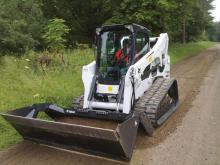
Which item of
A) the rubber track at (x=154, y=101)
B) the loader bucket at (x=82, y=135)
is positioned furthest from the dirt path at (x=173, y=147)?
the rubber track at (x=154, y=101)

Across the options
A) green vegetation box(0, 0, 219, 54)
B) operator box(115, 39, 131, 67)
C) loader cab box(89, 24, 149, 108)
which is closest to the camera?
loader cab box(89, 24, 149, 108)

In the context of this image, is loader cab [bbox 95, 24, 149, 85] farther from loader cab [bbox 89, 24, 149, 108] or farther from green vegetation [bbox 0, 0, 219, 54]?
green vegetation [bbox 0, 0, 219, 54]

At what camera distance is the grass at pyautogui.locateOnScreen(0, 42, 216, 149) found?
954cm

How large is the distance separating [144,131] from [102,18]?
24689 millimetres

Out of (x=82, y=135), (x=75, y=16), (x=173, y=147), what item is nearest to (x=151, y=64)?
(x=173, y=147)

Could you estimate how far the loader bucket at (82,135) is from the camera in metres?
5.96

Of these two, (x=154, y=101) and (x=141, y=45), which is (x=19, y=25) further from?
(x=154, y=101)

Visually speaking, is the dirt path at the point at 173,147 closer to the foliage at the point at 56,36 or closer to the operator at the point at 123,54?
the operator at the point at 123,54

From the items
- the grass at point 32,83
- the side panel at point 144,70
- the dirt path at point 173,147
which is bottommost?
the dirt path at point 173,147

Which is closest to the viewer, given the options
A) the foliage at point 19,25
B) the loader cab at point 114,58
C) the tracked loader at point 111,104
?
the tracked loader at point 111,104

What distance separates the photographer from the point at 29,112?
7457mm

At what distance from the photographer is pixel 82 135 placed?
20.3 ft

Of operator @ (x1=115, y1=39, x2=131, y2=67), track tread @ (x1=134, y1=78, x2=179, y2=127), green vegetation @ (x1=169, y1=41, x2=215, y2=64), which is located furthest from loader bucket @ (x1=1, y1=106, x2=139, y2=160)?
green vegetation @ (x1=169, y1=41, x2=215, y2=64)

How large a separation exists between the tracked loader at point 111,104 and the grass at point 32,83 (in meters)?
0.95
